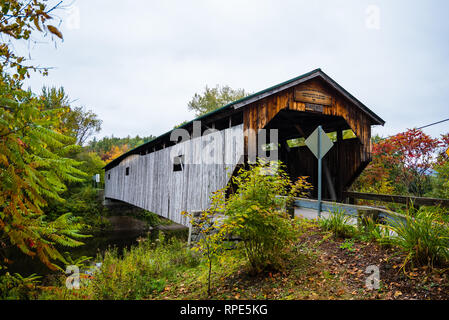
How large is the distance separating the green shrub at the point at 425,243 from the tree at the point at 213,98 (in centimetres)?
2970

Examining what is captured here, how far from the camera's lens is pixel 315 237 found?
4828 millimetres

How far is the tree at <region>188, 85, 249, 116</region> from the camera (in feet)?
106

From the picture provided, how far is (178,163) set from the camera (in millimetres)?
10188

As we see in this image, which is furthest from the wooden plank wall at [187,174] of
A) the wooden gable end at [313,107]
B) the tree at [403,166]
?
the tree at [403,166]

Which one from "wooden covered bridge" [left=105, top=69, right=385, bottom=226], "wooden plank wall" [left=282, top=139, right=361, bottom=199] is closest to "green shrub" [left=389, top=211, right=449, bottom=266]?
"wooden covered bridge" [left=105, top=69, right=385, bottom=226]

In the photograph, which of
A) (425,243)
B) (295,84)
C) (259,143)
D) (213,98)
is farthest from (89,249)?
(213,98)

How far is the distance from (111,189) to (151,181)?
11064 millimetres

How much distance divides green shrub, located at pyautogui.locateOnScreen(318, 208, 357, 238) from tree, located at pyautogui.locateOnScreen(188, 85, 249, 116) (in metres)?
28.2

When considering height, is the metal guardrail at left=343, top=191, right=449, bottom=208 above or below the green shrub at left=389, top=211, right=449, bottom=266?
above

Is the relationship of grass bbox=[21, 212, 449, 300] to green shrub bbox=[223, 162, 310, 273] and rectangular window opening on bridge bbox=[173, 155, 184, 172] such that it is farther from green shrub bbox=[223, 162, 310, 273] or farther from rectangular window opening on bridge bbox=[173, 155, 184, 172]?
rectangular window opening on bridge bbox=[173, 155, 184, 172]

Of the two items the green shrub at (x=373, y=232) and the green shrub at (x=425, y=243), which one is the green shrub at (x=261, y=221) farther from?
the green shrub at (x=425, y=243)

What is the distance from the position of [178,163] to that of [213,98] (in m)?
23.4

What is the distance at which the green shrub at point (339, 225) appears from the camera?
4.57m

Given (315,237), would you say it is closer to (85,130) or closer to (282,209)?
(282,209)
